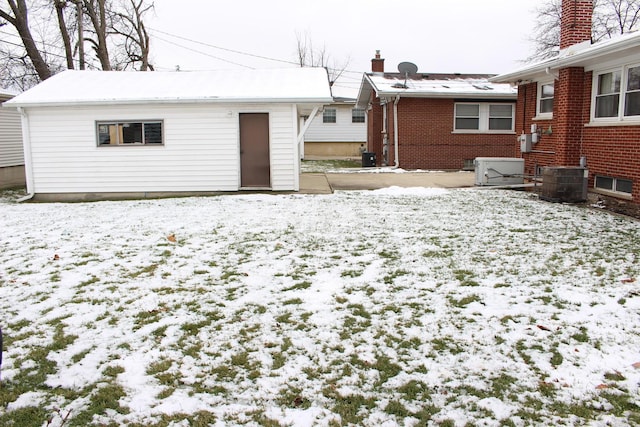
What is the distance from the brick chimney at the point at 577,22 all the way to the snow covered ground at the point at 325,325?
20.1 feet

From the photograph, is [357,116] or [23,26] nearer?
[23,26]

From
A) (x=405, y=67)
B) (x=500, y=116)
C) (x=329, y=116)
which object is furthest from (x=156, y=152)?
(x=329, y=116)

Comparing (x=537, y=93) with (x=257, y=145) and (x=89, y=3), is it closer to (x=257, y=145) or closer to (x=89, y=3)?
(x=257, y=145)

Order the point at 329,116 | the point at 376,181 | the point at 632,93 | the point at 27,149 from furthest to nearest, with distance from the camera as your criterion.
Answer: the point at 329,116 → the point at 376,181 → the point at 27,149 → the point at 632,93

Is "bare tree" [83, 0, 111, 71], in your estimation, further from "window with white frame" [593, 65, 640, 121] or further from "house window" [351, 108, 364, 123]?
"window with white frame" [593, 65, 640, 121]

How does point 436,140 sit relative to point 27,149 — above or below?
above

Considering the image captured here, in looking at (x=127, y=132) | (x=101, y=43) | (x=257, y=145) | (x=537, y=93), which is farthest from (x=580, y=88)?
(x=101, y=43)

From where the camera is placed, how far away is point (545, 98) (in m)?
14.1

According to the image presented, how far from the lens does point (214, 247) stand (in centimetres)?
752

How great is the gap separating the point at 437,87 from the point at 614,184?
36.1 feet

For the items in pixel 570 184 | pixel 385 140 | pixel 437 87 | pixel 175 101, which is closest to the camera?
pixel 570 184

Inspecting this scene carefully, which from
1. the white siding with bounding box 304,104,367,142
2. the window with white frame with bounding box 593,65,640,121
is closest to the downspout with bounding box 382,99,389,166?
the white siding with bounding box 304,104,367,142

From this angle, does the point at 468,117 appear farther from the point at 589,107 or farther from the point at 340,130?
the point at 340,130

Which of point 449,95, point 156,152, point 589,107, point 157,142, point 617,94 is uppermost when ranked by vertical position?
point 449,95
